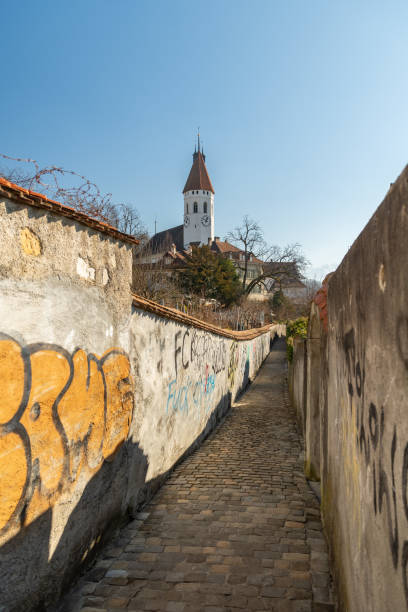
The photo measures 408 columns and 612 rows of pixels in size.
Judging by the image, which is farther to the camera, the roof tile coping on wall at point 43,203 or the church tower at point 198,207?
the church tower at point 198,207

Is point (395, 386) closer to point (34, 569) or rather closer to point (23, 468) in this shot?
point (23, 468)

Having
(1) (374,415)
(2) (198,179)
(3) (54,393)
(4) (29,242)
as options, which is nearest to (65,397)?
(3) (54,393)

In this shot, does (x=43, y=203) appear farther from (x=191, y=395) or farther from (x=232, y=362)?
(x=232, y=362)

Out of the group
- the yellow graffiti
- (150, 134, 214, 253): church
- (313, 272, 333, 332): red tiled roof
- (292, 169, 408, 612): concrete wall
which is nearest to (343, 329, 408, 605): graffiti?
(292, 169, 408, 612): concrete wall

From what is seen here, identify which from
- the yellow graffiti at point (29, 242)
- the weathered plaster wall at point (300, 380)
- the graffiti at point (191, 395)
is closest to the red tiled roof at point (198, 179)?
the weathered plaster wall at point (300, 380)

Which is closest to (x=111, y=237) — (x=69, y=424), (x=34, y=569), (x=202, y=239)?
(x=69, y=424)

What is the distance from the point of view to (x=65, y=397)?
11.1ft

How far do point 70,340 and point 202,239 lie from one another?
78.1 m

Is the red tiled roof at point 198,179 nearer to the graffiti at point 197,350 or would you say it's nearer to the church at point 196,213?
the church at point 196,213

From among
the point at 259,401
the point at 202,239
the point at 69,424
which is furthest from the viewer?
the point at 202,239

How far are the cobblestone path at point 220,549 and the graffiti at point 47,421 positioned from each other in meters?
1.03

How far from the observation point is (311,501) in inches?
210

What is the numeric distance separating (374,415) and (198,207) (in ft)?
273

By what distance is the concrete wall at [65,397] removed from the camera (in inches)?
112
